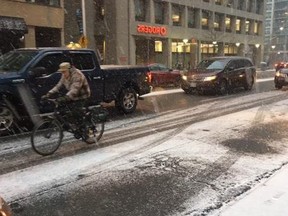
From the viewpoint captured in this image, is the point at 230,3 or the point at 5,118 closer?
the point at 5,118

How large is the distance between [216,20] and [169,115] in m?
41.8

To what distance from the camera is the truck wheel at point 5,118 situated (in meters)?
8.54

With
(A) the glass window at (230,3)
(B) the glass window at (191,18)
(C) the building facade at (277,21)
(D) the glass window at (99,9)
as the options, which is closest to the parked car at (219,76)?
(D) the glass window at (99,9)

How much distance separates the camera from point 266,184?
17.6ft

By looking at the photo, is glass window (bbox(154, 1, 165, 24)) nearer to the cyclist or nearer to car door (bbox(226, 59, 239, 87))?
car door (bbox(226, 59, 239, 87))

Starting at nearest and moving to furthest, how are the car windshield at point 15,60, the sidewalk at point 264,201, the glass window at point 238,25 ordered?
1. the sidewalk at point 264,201
2. the car windshield at point 15,60
3. the glass window at point 238,25

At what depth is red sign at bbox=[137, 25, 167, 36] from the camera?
36978mm

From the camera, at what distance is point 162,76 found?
21.8 metres

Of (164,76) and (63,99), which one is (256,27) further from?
(63,99)

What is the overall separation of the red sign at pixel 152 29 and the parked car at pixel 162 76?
15.3 metres

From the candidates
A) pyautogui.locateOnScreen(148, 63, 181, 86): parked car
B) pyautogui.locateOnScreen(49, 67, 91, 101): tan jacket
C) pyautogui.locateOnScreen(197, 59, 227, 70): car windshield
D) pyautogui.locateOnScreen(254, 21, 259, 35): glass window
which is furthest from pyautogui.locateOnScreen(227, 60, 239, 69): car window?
pyautogui.locateOnScreen(254, 21, 259, 35): glass window

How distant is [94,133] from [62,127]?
29.6 inches

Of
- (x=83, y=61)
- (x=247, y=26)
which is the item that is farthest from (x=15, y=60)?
(x=247, y=26)

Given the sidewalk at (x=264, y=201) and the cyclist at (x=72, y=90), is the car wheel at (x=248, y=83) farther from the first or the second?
the sidewalk at (x=264, y=201)
